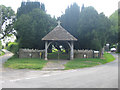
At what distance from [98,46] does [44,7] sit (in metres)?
14.0

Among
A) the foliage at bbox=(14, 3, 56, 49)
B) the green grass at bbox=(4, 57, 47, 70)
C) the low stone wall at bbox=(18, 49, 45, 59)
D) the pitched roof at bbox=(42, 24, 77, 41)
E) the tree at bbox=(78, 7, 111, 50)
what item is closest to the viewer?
the green grass at bbox=(4, 57, 47, 70)

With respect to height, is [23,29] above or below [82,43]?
above

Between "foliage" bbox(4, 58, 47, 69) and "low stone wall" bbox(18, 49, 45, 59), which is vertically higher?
"low stone wall" bbox(18, 49, 45, 59)

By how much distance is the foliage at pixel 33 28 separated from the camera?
26641 mm

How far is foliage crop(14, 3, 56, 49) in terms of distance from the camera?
26641mm

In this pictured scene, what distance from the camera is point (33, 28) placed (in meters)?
26.4

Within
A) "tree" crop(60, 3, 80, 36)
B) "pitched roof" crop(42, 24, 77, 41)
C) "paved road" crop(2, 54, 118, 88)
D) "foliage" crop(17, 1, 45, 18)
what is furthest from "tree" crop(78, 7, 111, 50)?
"paved road" crop(2, 54, 118, 88)

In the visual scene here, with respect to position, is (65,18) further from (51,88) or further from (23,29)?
(51,88)

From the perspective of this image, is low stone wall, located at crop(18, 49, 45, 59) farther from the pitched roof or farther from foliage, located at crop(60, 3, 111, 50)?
foliage, located at crop(60, 3, 111, 50)

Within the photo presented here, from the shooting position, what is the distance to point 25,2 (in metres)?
31.7

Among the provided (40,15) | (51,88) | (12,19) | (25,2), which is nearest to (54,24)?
(40,15)

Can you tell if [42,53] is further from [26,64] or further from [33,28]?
[26,64]

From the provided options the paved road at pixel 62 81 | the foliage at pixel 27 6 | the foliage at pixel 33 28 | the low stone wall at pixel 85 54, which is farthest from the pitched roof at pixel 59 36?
the paved road at pixel 62 81

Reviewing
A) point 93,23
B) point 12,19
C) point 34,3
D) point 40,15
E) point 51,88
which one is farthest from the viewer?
point 12,19
